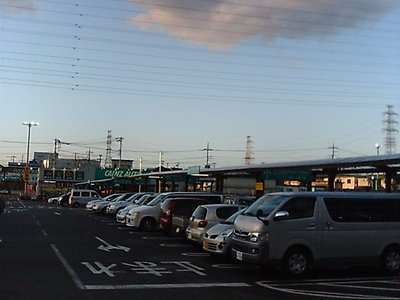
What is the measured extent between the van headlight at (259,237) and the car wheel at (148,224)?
42.1ft

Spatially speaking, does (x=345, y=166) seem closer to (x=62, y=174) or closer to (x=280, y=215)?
(x=280, y=215)

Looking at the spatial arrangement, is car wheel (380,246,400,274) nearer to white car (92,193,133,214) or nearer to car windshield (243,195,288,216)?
car windshield (243,195,288,216)

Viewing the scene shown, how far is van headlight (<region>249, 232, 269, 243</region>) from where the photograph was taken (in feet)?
39.0

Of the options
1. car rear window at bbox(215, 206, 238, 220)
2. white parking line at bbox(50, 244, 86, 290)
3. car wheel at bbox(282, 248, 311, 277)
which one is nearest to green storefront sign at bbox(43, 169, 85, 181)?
white parking line at bbox(50, 244, 86, 290)

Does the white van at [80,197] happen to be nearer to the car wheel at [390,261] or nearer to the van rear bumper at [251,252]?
the van rear bumper at [251,252]

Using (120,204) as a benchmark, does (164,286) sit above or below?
below

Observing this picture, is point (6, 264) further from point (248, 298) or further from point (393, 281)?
point (393, 281)

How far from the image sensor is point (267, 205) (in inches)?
498

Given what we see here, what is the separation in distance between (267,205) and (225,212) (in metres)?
4.20

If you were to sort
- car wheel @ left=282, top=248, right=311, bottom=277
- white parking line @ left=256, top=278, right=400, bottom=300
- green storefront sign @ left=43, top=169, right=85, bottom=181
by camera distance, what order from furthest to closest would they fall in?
green storefront sign @ left=43, top=169, right=85, bottom=181 < car wheel @ left=282, top=248, right=311, bottom=277 < white parking line @ left=256, top=278, right=400, bottom=300

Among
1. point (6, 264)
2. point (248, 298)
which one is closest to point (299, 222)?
point (248, 298)

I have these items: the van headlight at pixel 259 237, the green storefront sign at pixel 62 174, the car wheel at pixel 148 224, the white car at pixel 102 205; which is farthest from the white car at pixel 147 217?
the green storefront sign at pixel 62 174

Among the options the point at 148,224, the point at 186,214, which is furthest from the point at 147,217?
the point at 186,214

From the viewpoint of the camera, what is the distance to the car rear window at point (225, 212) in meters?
16.6
